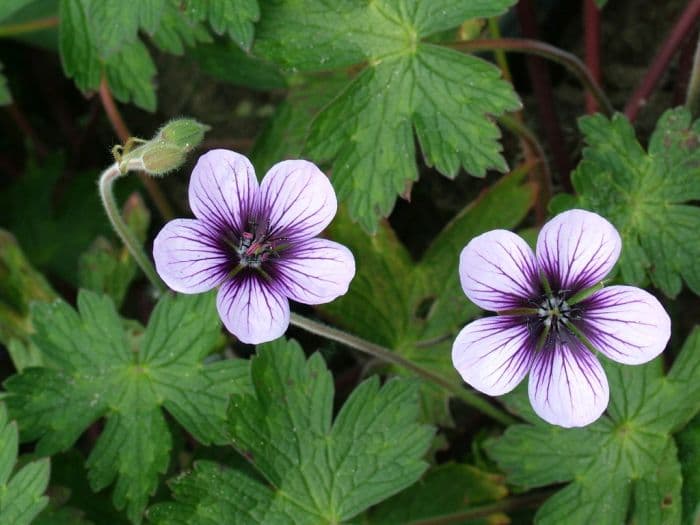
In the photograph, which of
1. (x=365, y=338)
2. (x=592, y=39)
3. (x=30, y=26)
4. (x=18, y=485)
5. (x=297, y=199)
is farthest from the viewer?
(x=30, y=26)

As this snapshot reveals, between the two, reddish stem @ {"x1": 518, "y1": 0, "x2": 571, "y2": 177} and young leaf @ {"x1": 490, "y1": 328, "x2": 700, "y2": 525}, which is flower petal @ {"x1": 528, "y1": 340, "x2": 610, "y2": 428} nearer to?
young leaf @ {"x1": 490, "y1": 328, "x2": 700, "y2": 525}

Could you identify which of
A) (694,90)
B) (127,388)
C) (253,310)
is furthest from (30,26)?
(694,90)

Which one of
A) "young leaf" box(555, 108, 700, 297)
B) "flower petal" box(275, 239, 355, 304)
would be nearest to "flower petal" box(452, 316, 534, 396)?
"flower petal" box(275, 239, 355, 304)

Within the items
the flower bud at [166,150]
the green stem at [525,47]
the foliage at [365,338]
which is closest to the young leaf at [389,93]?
the foliage at [365,338]

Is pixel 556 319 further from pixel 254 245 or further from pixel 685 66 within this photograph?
pixel 685 66

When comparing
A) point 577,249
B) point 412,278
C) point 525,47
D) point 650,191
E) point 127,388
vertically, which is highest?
point 525,47

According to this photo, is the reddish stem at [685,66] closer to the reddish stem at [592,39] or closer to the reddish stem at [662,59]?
the reddish stem at [662,59]
